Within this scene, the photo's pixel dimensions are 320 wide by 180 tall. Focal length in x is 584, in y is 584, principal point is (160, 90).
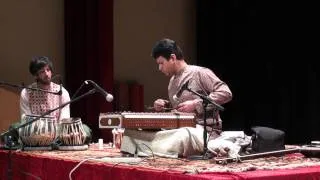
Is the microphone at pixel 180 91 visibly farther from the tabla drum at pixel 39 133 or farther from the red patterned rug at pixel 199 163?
the tabla drum at pixel 39 133

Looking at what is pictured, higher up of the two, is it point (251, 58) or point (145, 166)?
point (251, 58)

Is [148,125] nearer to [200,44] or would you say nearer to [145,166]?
[145,166]

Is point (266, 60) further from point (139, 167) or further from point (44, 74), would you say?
point (139, 167)

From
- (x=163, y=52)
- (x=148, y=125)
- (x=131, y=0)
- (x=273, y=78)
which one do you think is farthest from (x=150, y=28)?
(x=148, y=125)

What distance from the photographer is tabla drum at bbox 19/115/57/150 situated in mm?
3816

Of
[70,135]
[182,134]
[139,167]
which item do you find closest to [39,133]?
[70,135]

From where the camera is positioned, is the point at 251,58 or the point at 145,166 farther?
the point at 251,58

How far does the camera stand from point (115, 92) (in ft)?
23.7

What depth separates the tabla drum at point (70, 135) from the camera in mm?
3865

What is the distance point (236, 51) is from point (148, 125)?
14.4ft

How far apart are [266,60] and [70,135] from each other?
3.83 metres

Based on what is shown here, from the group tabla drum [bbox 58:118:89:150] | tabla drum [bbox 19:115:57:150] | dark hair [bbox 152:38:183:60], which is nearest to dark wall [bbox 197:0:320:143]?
dark hair [bbox 152:38:183:60]

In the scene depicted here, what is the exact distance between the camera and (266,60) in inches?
281

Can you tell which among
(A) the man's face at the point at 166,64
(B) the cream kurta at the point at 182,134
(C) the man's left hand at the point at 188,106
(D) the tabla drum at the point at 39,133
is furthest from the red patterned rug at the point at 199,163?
(A) the man's face at the point at 166,64
